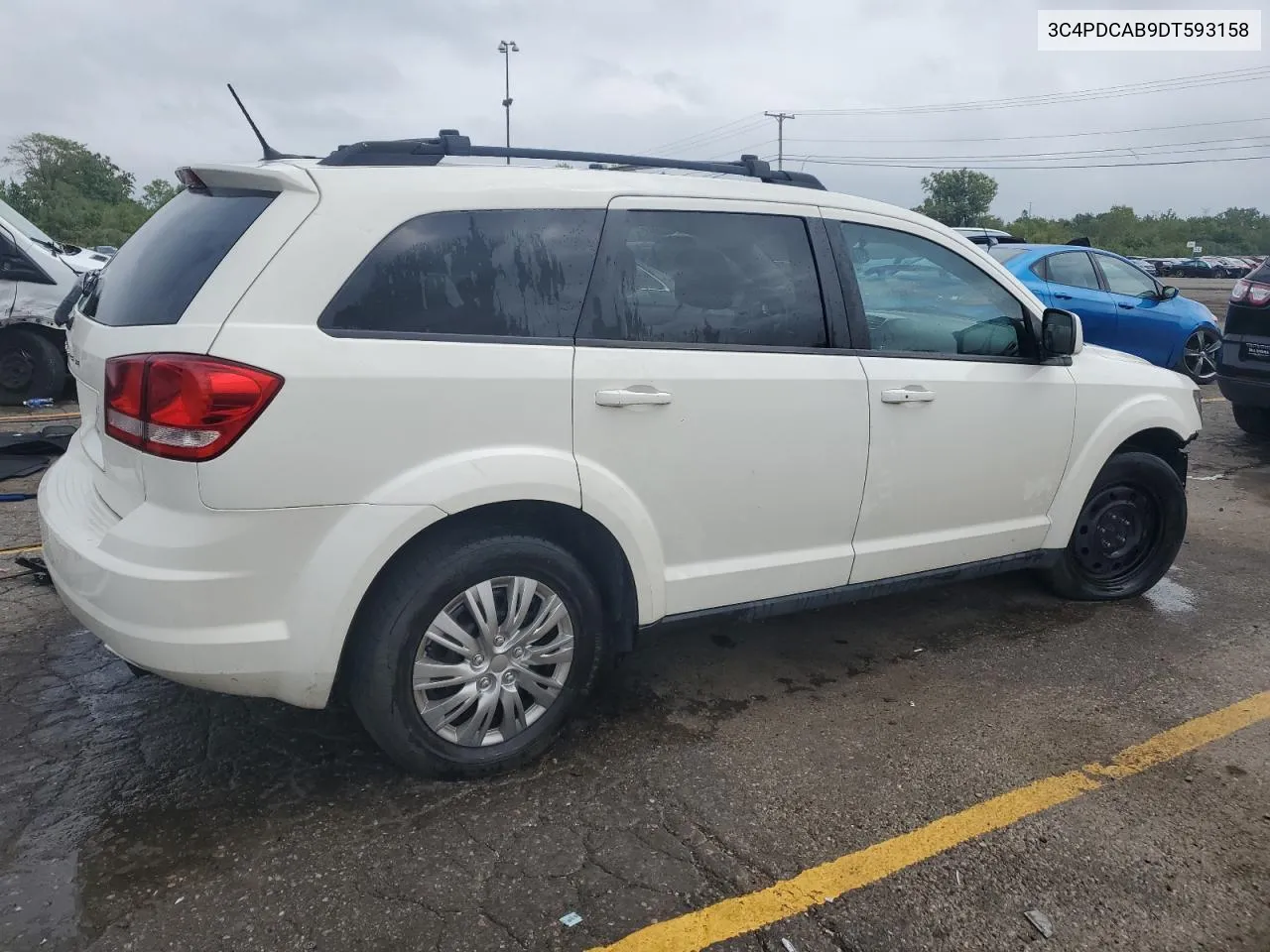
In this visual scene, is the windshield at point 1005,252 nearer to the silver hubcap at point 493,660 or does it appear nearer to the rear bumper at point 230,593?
the silver hubcap at point 493,660

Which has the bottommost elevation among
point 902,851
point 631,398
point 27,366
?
point 902,851

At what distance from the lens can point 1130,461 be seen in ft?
14.0

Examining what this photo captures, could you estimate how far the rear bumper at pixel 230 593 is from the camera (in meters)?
2.38

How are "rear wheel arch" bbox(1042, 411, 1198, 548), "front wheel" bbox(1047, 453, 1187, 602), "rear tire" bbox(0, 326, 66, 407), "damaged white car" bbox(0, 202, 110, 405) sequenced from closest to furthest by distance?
1. "rear wheel arch" bbox(1042, 411, 1198, 548)
2. "front wheel" bbox(1047, 453, 1187, 602)
3. "damaged white car" bbox(0, 202, 110, 405)
4. "rear tire" bbox(0, 326, 66, 407)

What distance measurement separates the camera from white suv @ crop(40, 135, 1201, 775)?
7.91ft

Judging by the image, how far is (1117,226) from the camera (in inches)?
3081

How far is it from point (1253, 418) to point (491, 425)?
8584 millimetres

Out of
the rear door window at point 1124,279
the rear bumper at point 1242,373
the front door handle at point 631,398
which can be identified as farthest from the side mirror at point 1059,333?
the rear door window at point 1124,279

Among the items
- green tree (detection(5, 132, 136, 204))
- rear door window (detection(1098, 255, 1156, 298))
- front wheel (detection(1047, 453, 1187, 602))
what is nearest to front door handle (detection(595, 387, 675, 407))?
front wheel (detection(1047, 453, 1187, 602))

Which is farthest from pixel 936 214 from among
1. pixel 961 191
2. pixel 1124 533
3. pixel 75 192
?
pixel 1124 533

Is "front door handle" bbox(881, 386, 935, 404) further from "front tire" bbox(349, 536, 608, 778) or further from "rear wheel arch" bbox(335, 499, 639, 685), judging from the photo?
"front tire" bbox(349, 536, 608, 778)

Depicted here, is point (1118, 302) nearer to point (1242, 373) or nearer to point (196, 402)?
point (1242, 373)

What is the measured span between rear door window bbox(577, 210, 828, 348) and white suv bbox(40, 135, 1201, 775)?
1 cm

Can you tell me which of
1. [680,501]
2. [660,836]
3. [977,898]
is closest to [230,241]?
[680,501]
